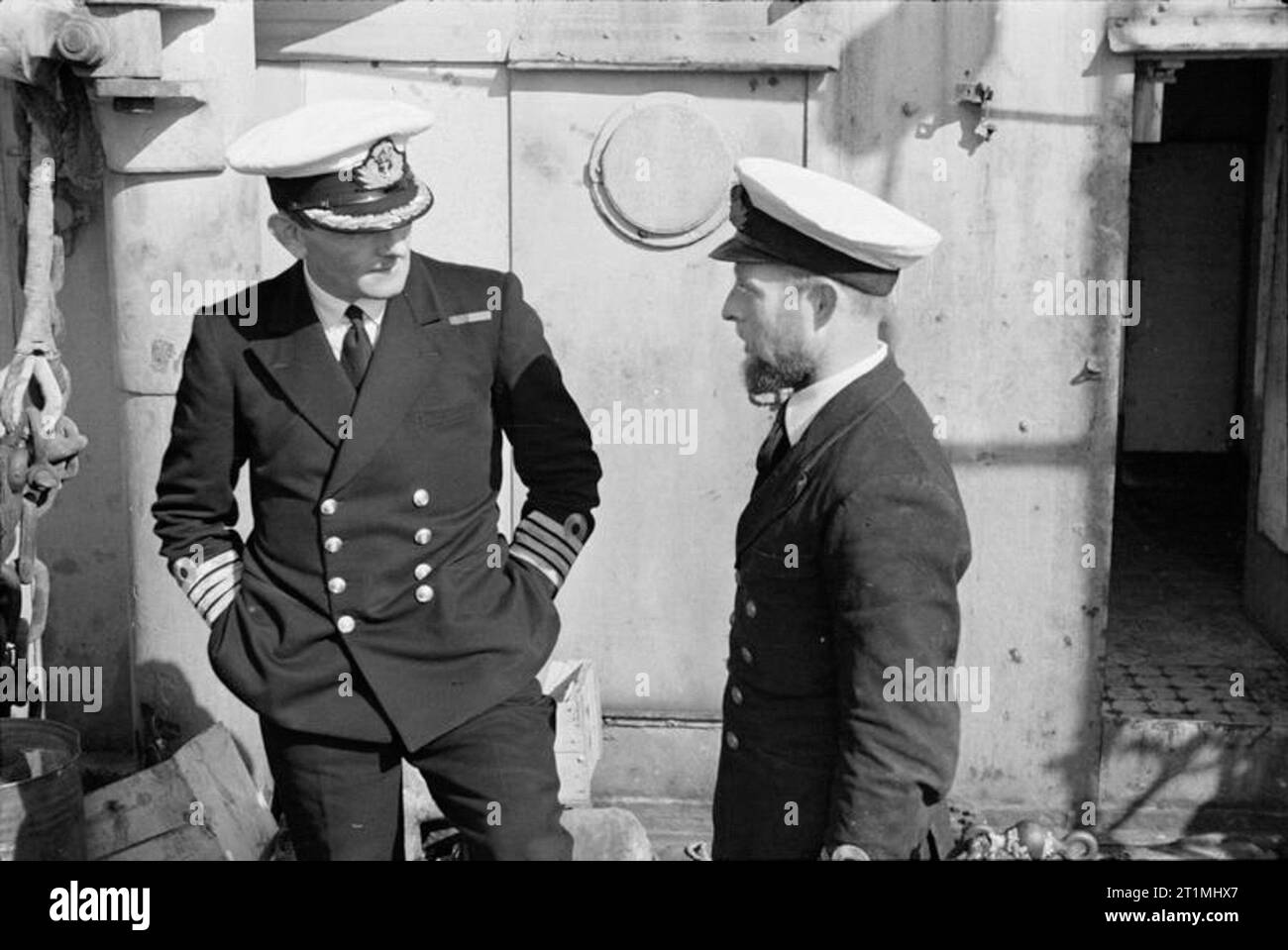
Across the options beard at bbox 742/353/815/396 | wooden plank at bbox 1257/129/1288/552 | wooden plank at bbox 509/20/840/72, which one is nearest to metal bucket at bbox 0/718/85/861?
wooden plank at bbox 509/20/840/72

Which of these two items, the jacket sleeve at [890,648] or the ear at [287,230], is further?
the ear at [287,230]

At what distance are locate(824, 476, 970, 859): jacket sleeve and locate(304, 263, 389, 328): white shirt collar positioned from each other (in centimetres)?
153

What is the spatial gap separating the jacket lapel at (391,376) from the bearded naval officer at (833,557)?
38.7 inches

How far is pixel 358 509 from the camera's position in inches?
173

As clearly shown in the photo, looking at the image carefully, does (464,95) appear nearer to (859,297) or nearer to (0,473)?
(0,473)

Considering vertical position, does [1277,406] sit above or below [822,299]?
below

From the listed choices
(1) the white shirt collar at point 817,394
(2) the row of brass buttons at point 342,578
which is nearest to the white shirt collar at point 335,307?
(2) the row of brass buttons at point 342,578

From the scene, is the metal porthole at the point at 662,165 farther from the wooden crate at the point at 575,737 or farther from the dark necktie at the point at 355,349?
the dark necktie at the point at 355,349

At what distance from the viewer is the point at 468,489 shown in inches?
179

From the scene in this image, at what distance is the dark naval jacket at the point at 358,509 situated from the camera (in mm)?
4398

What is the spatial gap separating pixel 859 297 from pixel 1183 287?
829cm

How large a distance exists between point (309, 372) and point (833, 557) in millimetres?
1562

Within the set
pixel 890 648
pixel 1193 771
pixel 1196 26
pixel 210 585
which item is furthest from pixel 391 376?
pixel 1193 771

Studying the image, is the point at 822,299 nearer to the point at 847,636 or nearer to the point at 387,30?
the point at 847,636
